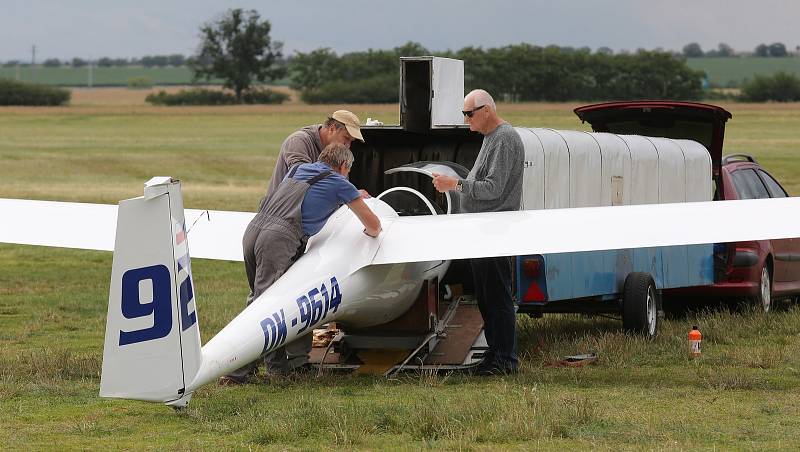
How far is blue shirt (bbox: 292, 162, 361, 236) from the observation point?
27.8 feet

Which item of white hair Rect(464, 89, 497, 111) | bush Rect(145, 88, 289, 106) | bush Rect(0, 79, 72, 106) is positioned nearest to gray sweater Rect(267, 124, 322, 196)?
white hair Rect(464, 89, 497, 111)

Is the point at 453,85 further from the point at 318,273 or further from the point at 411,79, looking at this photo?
the point at 318,273

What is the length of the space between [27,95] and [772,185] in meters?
87.3

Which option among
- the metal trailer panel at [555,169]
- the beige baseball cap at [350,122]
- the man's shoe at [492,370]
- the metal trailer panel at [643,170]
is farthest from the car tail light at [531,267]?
the metal trailer panel at [643,170]

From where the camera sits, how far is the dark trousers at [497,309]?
9.16 metres

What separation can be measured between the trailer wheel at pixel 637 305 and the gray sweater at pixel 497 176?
2166mm

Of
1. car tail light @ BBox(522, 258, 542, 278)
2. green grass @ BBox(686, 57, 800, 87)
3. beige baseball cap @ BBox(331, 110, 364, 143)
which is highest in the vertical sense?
green grass @ BBox(686, 57, 800, 87)

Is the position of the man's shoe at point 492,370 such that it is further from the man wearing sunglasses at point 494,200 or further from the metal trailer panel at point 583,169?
the metal trailer panel at point 583,169

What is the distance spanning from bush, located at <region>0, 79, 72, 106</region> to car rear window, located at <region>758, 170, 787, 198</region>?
85.3 meters

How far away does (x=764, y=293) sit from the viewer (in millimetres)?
13039

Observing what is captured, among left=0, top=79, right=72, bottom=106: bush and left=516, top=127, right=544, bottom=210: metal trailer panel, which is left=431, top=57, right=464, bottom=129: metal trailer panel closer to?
left=516, top=127, right=544, bottom=210: metal trailer panel

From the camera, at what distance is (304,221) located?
8.53 meters

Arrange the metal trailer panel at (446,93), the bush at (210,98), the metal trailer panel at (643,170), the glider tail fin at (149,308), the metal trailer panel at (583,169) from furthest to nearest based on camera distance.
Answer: the bush at (210,98) → the metal trailer panel at (643,170) → the metal trailer panel at (446,93) → the metal trailer panel at (583,169) → the glider tail fin at (149,308)

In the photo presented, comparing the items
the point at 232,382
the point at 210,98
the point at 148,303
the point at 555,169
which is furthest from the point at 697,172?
the point at 210,98
